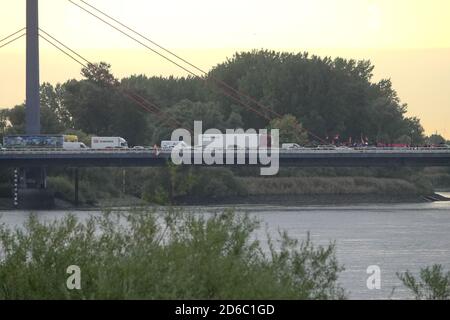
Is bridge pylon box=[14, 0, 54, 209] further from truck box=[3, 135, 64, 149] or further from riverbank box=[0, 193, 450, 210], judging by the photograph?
riverbank box=[0, 193, 450, 210]

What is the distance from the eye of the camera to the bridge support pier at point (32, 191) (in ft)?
366

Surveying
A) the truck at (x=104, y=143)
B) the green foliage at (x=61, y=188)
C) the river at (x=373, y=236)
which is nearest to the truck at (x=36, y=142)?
the green foliage at (x=61, y=188)

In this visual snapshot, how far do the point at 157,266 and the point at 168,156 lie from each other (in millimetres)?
78668

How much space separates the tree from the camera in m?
150

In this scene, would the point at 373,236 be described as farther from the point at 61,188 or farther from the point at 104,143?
the point at 104,143

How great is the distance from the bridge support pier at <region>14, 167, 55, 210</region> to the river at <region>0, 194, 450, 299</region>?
19.2 feet

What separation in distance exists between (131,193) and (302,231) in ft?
176

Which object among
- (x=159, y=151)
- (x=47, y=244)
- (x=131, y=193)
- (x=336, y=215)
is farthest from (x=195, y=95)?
(x=47, y=244)

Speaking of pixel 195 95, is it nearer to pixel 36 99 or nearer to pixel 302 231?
pixel 36 99

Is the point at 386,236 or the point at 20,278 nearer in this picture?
the point at 20,278

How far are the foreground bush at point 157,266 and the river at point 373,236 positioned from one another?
303 inches

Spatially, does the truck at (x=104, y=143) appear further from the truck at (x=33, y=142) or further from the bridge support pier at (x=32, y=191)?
the bridge support pier at (x=32, y=191)

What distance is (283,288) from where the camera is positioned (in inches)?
1171

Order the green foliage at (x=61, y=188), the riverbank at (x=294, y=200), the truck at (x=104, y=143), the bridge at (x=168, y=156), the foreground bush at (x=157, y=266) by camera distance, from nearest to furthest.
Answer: the foreground bush at (x=157, y=266), the bridge at (x=168, y=156), the riverbank at (x=294, y=200), the green foliage at (x=61, y=188), the truck at (x=104, y=143)
